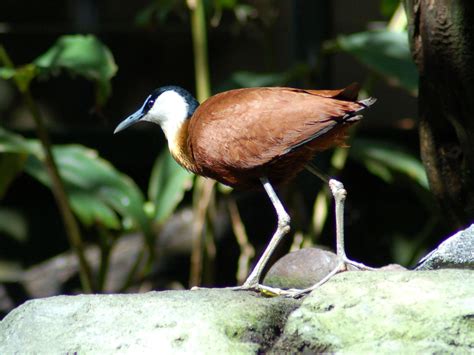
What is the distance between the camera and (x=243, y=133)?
10.8 ft

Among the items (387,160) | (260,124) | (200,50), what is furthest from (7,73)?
(387,160)

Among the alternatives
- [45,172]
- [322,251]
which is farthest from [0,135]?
[322,251]

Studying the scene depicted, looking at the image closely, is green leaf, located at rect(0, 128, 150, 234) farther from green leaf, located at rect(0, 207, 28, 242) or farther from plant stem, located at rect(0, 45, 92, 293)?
green leaf, located at rect(0, 207, 28, 242)

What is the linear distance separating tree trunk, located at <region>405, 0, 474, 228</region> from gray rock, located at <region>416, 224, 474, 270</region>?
69 cm

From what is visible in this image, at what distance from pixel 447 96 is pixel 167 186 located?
202cm

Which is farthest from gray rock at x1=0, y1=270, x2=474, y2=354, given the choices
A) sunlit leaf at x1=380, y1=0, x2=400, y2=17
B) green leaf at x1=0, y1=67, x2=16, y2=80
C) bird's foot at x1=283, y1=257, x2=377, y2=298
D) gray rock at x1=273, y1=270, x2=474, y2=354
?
sunlit leaf at x1=380, y1=0, x2=400, y2=17

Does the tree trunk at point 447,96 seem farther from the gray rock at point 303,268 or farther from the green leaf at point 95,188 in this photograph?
the green leaf at point 95,188

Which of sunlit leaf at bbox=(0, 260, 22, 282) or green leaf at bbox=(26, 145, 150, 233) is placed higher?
green leaf at bbox=(26, 145, 150, 233)

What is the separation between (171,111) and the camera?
3.71 meters

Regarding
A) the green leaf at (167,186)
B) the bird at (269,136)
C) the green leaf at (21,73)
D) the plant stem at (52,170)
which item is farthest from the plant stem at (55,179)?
the bird at (269,136)

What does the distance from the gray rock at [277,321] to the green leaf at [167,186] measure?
7.32 feet

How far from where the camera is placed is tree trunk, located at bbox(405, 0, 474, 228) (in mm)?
3570

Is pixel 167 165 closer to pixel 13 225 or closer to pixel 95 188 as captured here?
pixel 95 188

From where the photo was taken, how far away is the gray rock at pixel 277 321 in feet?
8.33
